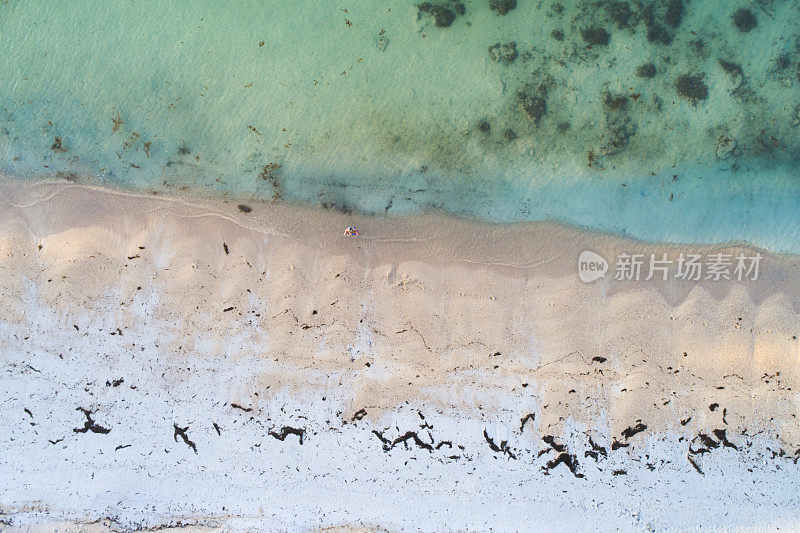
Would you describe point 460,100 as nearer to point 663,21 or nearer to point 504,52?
point 504,52

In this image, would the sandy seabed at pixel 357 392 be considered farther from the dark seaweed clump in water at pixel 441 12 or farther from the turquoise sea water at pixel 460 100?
the dark seaweed clump in water at pixel 441 12

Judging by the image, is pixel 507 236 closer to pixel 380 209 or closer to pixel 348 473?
pixel 380 209

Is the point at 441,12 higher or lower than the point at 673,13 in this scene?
lower

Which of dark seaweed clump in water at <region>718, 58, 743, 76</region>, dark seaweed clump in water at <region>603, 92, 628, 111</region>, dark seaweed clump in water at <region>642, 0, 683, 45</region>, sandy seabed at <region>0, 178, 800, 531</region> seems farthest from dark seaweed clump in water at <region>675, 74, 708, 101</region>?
sandy seabed at <region>0, 178, 800, 531</region>

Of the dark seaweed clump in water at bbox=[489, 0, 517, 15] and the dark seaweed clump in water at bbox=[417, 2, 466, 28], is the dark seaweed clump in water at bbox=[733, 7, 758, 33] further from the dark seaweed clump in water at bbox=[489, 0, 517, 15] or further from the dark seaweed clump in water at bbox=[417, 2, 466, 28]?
the dark seaweed clump in water at bbox=[417, 2, 466, 28]

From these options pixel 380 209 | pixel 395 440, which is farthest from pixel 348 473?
pixel 380 209

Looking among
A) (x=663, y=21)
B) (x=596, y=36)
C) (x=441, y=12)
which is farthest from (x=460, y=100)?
(x=663, y=21)
